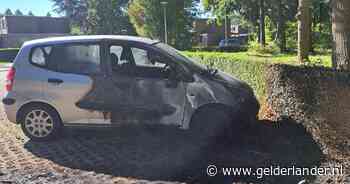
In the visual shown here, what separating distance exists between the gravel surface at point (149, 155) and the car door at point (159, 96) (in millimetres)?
206

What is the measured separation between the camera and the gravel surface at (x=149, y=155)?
5.31 m

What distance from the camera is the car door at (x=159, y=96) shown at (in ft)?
21.1

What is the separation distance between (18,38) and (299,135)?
64.3 meters

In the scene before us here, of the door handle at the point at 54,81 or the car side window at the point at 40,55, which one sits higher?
the car side window at the point at 40,55

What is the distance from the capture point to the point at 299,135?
6.21m

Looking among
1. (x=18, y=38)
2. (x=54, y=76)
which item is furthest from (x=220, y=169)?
(x=18, y=38)

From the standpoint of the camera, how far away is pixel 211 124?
633 cm

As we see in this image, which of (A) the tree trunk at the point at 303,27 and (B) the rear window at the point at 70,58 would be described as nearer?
(B) the rear window at the point at 70,58

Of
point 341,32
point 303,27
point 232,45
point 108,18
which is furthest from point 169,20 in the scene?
point 341,32

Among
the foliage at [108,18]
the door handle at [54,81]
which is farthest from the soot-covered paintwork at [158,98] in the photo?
the foliage at [108,18]

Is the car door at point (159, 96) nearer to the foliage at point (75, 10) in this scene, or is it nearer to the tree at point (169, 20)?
the tree at point (169, 20)

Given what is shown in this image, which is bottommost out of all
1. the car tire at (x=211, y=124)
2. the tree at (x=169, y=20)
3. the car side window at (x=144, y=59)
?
the car tire at (x=211, y=124)

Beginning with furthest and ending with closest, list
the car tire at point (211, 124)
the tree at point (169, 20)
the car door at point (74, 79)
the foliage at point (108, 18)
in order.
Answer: the foliage at point (108, 18), the tree at point (169, 20), the car door at point (74, 79), the car tire at point (211, 124)

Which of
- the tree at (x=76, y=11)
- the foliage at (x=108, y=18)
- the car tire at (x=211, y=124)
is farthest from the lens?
the tree at (x=76, y=11)
